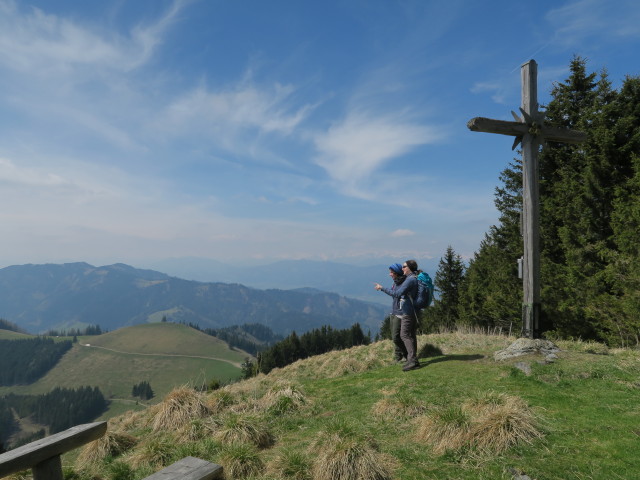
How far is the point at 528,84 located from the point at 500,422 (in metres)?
8.58

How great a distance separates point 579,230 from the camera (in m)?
21.7

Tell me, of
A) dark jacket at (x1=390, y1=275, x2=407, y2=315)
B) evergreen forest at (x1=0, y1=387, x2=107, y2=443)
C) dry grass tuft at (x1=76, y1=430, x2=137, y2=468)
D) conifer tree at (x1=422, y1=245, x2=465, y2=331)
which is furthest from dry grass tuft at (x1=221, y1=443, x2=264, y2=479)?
evergreen forest at (x1=0, y1=387, x2=107, y2=443)

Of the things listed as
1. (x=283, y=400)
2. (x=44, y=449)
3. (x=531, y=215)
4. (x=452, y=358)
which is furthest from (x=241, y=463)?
(x=531, y=215)

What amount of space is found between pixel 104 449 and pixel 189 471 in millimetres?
3950

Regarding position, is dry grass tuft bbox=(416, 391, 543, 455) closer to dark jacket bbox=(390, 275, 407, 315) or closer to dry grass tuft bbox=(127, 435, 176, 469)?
dry grass tuft bbox=(127, 435, 176, 469)

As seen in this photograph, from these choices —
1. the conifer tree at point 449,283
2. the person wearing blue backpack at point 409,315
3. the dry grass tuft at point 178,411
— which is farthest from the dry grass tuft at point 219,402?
the conifer tree at point 449,283

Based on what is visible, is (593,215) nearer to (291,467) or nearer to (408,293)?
(408,293)

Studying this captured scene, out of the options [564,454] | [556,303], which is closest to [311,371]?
[564,454]

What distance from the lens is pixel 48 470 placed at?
3.95 metres

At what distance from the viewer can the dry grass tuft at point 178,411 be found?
25.0ft

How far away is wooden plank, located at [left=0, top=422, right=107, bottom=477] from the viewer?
3.47m

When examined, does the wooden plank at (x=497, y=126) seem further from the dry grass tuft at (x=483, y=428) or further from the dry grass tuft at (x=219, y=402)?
the dry grass tuft at (x=219, y=402)

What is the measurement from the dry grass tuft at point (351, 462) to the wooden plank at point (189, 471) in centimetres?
125

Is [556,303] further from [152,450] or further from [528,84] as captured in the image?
[152,450]
